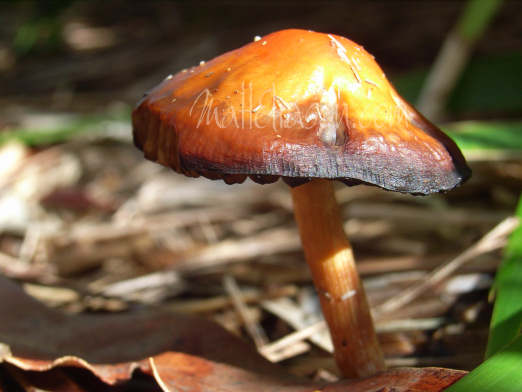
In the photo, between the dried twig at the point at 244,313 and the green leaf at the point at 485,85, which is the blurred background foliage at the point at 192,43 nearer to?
the green leaf at the point at 485,85

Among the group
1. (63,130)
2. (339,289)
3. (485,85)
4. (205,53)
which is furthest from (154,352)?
(205,53)

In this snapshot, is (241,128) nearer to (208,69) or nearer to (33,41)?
(208,69)

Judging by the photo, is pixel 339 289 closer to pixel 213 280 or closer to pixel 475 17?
pixel 213 280

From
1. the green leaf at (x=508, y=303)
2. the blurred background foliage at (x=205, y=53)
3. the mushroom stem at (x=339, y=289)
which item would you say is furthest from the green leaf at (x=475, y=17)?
the mushroom stem at (x=339, y=289)

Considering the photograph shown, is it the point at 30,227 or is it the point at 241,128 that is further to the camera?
the point at 30,227

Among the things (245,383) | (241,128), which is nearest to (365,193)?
(245,383)

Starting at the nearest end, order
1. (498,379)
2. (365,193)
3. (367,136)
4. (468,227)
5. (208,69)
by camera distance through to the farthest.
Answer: (498,379), (367,136), (208,69), (468,227), (365,193)

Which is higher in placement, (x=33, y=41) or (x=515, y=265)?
(x=33, y=41)
